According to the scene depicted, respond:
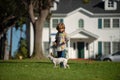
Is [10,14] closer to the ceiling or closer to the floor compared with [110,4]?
closer to the floor

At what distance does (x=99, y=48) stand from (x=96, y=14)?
424cm

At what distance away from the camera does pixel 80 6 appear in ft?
189

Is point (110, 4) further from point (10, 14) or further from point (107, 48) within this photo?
point (10, 14)

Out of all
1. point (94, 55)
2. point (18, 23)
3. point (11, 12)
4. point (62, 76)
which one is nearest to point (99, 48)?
point (94, 55)

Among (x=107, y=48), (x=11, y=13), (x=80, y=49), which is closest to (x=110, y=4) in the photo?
(x=107, y=48)

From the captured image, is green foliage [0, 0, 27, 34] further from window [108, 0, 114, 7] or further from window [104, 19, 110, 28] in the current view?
window [108, 0, 114, 7]

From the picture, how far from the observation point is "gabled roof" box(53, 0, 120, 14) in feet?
185

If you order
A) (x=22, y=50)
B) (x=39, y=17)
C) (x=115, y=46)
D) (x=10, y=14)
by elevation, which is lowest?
(x=22, y=50)

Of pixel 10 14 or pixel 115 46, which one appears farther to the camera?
pixel 115 46

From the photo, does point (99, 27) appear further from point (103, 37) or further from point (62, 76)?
point (62, 76)

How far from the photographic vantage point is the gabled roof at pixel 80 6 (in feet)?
185

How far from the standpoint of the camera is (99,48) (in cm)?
5459

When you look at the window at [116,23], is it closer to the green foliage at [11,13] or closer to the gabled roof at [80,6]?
the gabled roof at [80,6]

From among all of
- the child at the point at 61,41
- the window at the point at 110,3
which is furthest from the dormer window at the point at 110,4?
the child at the point at 61,41
